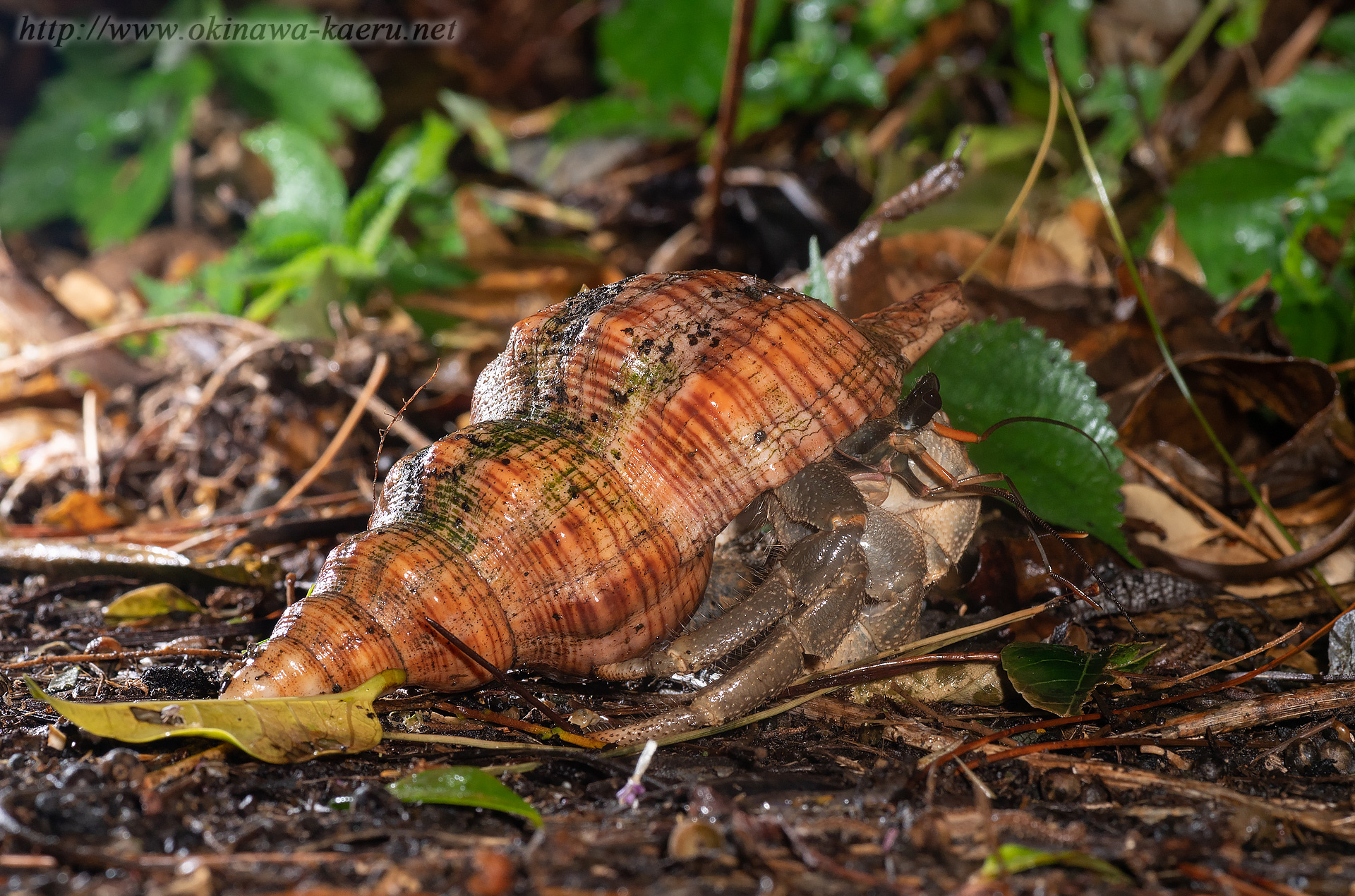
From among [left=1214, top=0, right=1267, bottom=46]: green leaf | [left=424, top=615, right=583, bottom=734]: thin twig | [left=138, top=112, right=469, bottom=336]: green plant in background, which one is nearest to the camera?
[left=424, top=615, right=583, bottom=734]: thin twig

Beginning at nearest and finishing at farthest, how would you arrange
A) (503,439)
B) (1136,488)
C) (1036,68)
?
1. (503,439)
2. (1136,488)
3. (1036,68)

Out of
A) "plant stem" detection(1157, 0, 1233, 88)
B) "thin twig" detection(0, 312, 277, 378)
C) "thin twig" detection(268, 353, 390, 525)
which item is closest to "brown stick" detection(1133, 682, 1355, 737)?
"thin twig" detection(268, 353, 390, 525)

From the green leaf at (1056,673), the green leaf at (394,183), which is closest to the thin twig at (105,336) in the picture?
the green leaf at (394,183)

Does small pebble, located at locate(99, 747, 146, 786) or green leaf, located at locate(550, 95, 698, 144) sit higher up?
green leaf, located at locate(550, 95, 698, 144)

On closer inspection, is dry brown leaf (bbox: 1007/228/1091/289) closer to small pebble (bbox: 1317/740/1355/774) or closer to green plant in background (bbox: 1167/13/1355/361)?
green plant in background (bbox: 1167/13/1355/361)

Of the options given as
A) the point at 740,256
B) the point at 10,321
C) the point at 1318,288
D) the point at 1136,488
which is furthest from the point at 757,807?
the point at 10,321

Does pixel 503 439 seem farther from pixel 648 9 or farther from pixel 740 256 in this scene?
pixel 648 9

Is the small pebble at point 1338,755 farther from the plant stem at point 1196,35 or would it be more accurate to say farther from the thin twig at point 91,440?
the plant stem at point 1196,35
